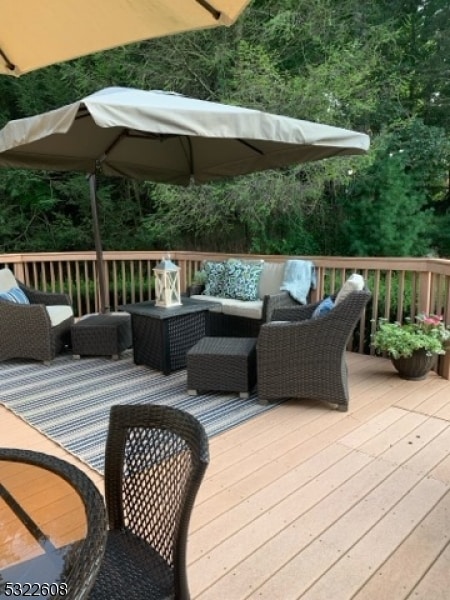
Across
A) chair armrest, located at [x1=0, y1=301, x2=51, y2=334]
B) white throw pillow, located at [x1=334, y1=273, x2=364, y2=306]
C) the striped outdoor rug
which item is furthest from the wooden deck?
chair armrest, located at [x1=0, y1=301, x2=51, y2=334]

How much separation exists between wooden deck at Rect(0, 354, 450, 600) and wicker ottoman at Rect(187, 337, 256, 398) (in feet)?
1.18

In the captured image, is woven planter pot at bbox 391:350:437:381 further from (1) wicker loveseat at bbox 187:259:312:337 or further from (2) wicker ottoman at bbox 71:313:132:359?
(2) wicker ottoman at bbox 71:313:132:359

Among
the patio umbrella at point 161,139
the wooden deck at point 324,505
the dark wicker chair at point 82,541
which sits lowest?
the wooden deck at point 324,505

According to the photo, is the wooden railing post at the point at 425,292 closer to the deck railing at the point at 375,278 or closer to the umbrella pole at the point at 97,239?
the deck railing at the point at 375,278

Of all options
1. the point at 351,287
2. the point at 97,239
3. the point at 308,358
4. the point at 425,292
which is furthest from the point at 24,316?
the point at 425,292

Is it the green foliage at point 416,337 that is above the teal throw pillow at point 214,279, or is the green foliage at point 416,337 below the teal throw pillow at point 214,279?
below

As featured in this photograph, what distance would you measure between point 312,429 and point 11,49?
258cm

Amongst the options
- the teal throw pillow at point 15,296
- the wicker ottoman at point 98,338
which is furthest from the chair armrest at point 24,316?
the wicker ottoman at point 98,338

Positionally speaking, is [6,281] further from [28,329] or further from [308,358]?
[308,358]

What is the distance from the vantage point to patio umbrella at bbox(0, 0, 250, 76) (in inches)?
58.0

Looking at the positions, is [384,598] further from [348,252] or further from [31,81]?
[31,81]

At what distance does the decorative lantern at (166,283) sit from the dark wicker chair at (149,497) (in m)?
2.69

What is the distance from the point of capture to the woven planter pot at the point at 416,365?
3.60 meters

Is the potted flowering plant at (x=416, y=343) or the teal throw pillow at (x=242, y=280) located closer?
the potted flowering plant at (x=416, y=343)
